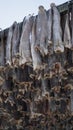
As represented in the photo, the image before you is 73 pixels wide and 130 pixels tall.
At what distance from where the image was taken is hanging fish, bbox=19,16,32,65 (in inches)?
126

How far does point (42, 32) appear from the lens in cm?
311

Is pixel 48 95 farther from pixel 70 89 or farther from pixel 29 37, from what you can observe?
pixel 29 37

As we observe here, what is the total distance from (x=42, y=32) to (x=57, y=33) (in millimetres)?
152

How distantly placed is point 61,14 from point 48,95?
80 centimetres

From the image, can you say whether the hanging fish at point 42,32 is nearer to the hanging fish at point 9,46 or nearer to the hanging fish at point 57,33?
the hanging fish at point 57,33

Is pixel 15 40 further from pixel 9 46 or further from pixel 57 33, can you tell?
pixel 57 33

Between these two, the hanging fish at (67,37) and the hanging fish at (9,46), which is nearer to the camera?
the hanging fish at (67,37)

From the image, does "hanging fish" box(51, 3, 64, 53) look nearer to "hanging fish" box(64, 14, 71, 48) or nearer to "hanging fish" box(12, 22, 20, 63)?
"hanging fish" box(64, 14, 71, 48)

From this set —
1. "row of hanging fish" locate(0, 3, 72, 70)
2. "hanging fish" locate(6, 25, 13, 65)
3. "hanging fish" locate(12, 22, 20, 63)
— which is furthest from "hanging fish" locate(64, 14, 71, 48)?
"hanging fish" locate(6, 25, 13, 65)

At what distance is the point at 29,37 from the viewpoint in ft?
10.6

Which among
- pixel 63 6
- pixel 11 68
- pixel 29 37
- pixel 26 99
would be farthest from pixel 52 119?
pixel 63 6

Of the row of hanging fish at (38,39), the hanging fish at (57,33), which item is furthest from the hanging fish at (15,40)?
the hanging fish at (57,33)

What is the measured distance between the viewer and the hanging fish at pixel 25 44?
10.5ft

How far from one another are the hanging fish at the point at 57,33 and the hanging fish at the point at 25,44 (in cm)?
28
